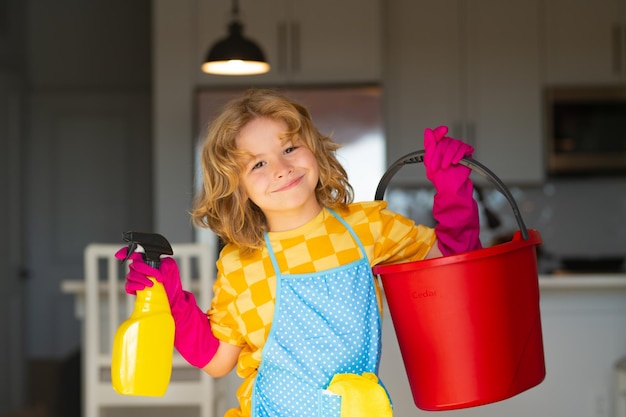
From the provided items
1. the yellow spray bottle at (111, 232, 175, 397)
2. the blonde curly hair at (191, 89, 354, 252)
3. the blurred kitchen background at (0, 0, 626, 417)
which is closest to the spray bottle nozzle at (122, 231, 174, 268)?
the yellow spray bottle at (111, 232, 175, 397)

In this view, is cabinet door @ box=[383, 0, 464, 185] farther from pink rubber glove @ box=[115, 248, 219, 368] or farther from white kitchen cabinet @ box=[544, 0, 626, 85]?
pink rubber glove @ box=[115, 248, 219, 368]

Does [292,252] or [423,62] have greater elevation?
[423,62]

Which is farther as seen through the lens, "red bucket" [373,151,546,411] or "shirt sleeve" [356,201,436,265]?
"shirt sleeve" [356,201,436,265]

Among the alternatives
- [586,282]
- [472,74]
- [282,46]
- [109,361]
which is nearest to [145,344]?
[109,361]

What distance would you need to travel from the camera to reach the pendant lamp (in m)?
2.87

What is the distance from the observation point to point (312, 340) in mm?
1305

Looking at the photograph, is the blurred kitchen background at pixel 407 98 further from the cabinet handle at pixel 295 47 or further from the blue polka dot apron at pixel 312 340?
the blue polka dot apron at pixel 312 340

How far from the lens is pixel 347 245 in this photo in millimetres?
1377

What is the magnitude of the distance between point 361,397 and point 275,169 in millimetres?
377

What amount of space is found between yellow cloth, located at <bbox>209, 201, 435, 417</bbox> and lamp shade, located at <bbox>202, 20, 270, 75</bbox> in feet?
5.10

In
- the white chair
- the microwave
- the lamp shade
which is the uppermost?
the lamp shade

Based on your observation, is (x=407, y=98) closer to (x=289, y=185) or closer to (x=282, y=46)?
(x=282, y=46)

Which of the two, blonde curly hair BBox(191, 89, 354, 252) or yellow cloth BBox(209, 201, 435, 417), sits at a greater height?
blonde curly hair BBox(191, 89, 354, 252)

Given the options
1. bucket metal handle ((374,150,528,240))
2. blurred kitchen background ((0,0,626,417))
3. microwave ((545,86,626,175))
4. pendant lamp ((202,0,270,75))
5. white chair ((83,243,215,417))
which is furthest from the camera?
microwave ((545,86,626,175))
